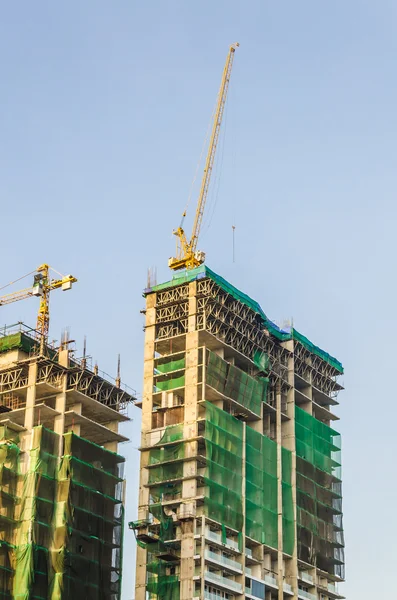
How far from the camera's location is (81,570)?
6772 inches

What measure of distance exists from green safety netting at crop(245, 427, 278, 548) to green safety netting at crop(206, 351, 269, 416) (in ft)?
15.6

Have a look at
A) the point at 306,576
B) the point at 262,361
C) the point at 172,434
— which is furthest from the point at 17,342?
the point at 306,576

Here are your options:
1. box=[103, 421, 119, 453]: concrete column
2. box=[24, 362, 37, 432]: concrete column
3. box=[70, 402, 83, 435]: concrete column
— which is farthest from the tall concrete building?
box=[24, 362, 37, 432]: concrete column

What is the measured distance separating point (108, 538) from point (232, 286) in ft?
136

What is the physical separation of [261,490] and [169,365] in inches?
847

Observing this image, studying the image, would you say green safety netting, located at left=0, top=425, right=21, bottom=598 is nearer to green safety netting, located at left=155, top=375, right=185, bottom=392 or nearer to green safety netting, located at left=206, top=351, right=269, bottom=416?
green safety netting, located at left=155, top=375, right=185, bottom=392

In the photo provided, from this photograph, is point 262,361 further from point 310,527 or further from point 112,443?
point 112,443

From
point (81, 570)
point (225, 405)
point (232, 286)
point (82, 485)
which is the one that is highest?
point (232, 286)

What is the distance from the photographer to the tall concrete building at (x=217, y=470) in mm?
174875

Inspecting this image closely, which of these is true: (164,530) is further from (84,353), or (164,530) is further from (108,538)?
(84,353)

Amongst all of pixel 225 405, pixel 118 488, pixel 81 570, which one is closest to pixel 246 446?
pixel 225 405

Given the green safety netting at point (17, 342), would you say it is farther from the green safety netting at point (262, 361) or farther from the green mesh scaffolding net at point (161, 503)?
the green safety netting at point (262, 361)

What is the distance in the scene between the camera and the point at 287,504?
19300 centimetres

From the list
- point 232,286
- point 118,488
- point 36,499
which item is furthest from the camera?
point 232,286
